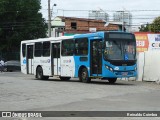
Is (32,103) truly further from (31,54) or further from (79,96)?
(31,54)

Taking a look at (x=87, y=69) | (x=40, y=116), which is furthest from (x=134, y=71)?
(x=40, y=116)

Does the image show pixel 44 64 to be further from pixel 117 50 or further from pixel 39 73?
pixel 117 50

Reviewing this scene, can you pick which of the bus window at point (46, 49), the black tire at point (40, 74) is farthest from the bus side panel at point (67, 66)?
the black tire at point (40, 74)

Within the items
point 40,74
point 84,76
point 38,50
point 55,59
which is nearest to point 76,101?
point 84,76

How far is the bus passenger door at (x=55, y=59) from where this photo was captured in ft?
95.3

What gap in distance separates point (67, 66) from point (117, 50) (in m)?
4.42

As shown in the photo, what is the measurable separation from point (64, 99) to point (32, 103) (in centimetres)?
179

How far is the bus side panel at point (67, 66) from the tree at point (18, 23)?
1479 inches

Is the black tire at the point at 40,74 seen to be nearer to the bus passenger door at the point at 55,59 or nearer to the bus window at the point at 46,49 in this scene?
the bus window at the point at 46,49

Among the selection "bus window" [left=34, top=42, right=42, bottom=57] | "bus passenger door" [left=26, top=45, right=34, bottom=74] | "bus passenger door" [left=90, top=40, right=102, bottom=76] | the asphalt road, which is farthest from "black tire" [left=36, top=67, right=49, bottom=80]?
the asphalt road

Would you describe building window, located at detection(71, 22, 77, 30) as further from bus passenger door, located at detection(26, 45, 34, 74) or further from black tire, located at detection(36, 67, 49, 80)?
black tire, located at detection(36, 67, 49, 80)

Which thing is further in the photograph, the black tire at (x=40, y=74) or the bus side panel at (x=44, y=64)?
the black tire at (x=40, y=74)

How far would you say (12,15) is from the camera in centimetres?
6700

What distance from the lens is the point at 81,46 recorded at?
26.7 meters
